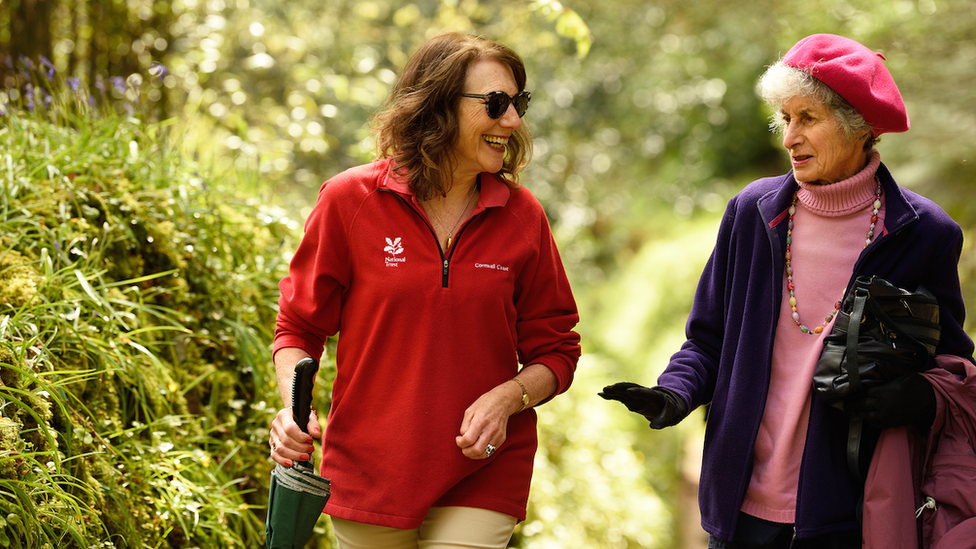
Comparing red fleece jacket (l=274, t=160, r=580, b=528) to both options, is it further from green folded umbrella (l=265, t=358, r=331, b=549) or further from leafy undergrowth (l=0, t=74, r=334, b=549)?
leafy undergrowth (l=0, t=74, r=334, b=549)

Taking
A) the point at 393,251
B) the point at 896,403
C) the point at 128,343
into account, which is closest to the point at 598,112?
the point at 128,343

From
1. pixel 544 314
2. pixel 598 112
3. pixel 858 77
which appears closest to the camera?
pixel 858 77

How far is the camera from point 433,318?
233 cm

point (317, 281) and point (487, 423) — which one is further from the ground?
point (317, 281)

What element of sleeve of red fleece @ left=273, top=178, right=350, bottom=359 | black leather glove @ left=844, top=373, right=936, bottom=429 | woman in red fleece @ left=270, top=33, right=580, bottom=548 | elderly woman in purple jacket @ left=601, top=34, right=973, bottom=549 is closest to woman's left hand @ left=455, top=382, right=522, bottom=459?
woman in red fleece @ left=270, top=33, right=580, bottom=548

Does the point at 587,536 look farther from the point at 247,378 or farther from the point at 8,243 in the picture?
the point at 8,243

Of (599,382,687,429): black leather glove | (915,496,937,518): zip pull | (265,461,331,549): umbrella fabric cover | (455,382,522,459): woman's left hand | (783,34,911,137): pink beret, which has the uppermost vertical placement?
(783,34,911,137): pink beret

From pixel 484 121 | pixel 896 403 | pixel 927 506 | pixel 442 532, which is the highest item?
pixel 484 121

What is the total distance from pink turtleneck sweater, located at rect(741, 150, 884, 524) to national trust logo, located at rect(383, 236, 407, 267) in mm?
1094

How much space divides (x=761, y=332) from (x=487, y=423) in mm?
823

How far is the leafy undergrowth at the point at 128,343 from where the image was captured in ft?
8.47

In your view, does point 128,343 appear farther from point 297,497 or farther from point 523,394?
point 523,394

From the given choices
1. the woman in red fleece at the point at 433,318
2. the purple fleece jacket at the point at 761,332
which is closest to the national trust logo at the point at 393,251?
the woman in red fleece at the point at 433,318

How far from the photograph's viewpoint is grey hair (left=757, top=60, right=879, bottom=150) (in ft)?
7.63
